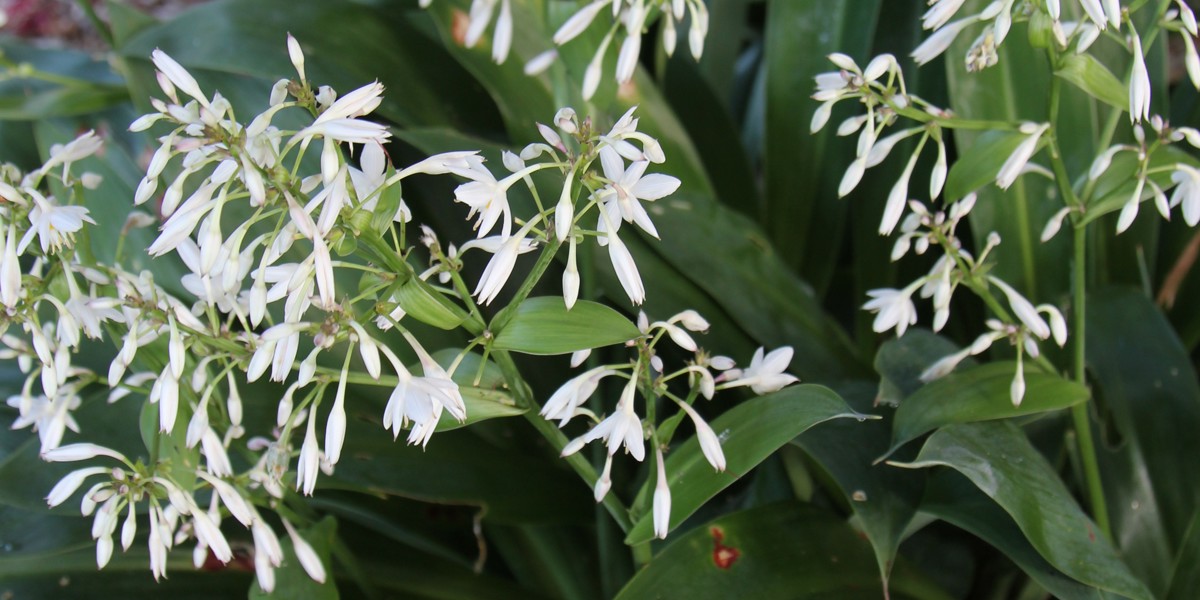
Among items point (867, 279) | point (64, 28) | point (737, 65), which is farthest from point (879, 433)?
point (64, 28)

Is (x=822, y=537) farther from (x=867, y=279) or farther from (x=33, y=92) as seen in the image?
(x=33, y=92)

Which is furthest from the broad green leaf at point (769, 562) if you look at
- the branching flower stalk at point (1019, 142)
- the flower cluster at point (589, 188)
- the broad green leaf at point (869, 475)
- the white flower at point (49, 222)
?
the white flower at point (49, 222)

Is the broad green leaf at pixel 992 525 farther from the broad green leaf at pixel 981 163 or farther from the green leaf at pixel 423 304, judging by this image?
the green leaf at pixel 423 304

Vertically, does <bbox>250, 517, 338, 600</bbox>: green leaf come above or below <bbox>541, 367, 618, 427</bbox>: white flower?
below

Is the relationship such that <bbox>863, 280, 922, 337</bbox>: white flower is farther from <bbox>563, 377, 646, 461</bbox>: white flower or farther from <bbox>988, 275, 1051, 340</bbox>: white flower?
<bbox>563, 377, 646, 461</bbox>: white flower

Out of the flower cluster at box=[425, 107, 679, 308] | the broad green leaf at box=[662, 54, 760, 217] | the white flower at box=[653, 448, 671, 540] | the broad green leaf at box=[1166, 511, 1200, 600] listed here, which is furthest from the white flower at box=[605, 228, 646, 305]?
the broad green leaf at box=[662, 54, 760, 217]

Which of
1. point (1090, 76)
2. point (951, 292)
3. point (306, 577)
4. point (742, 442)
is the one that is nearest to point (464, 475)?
point (306, 577)
